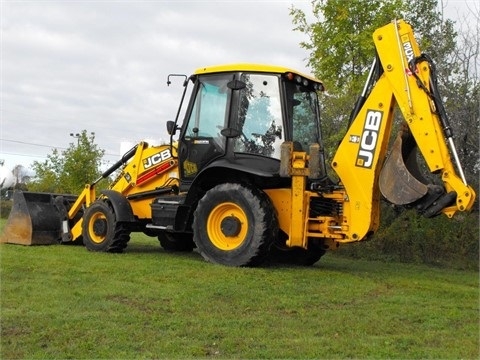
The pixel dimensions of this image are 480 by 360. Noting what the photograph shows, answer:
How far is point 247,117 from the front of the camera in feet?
31.8

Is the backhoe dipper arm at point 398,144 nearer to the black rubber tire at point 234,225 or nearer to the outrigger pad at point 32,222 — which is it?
the black rubber tire at point 234,225

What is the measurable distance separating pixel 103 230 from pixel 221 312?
17.2 feet

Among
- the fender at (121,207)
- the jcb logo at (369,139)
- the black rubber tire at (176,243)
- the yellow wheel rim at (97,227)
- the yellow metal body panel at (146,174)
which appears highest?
the jcb logo at (369,139)

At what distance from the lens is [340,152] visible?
8.98 m

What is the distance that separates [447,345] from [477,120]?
30.6 ft

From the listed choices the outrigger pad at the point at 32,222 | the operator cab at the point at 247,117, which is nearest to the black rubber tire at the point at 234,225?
the operator cab at the point at 247,117

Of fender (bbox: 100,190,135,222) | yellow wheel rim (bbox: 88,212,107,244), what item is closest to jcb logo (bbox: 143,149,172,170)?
fender (bbox: 100,190,135,222)

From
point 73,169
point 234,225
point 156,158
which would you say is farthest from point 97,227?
point 73,169

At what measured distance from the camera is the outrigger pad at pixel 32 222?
38.4 ft

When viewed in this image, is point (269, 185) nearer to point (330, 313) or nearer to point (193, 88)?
point (193, 88)

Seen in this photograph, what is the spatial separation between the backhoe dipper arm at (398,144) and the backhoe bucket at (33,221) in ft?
19.7

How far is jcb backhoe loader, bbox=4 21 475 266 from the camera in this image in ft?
27.3

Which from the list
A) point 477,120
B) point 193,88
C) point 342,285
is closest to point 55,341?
point 342,285

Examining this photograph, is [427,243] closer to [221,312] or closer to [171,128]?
[171,128]
